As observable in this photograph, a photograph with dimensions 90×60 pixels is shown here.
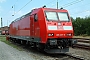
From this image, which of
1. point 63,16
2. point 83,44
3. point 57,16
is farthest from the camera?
point 83,44

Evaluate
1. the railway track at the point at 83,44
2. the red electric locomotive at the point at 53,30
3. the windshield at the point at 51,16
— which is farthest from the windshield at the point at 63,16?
the railway track at the point at 83,44

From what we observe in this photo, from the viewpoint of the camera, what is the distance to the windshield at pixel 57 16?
14.1m

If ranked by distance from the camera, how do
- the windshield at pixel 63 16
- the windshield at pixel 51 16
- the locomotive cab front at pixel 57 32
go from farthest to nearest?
1. the windshield at pixel 63 16
2. the windshield at pixel 51 16
3. the locomotive cab front at pixel 57 32

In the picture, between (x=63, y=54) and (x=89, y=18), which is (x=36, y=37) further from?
(x=89, y=18)

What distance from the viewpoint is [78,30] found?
66312 mm

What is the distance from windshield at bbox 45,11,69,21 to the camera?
14125mm

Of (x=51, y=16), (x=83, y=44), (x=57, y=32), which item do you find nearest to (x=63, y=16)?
(x=51, y=16)

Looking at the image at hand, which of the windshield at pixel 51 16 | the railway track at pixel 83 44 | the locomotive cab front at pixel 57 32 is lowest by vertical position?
the railway track at pixel 83 44

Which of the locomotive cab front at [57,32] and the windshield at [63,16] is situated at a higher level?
the windshield at [63,16]

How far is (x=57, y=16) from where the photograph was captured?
14.4 meters

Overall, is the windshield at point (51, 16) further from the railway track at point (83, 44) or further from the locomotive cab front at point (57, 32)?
the railway track at point (83, 44)

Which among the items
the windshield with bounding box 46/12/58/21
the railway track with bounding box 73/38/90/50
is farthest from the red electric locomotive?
the railway track with bounding box 73/38/90/50

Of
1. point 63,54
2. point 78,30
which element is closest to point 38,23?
point 63,54

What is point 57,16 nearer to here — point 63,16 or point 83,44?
point 63,16
